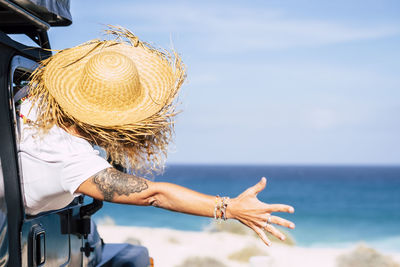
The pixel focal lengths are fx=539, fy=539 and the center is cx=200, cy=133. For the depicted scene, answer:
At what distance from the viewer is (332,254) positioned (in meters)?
12.5

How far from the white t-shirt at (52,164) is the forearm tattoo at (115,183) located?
0.11 ft

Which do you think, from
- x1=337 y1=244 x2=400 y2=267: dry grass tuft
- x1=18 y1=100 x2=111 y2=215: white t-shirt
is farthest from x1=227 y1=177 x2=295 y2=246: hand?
x1=337 y1=244 x2=400 y2=267: dry grass tuft

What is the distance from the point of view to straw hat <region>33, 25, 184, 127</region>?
8.30ft

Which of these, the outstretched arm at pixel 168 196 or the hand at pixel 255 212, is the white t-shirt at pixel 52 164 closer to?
the outstretched arm at pixel 168 196

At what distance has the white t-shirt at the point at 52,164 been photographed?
2.28 meters

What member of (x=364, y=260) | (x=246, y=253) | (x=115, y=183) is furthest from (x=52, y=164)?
(x=364, y=260)

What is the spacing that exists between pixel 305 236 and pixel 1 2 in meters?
26.1

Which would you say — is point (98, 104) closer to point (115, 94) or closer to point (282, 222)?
point (115, 94)

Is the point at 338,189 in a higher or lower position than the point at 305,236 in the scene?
higher

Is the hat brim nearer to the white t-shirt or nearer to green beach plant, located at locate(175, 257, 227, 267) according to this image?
the white t-shirt

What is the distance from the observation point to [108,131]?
2.64 m

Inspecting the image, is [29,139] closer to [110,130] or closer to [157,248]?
[110,130]

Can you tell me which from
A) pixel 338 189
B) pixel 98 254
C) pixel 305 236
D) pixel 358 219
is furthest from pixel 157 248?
pixel 338 189

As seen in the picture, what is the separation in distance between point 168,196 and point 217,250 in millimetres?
11030
